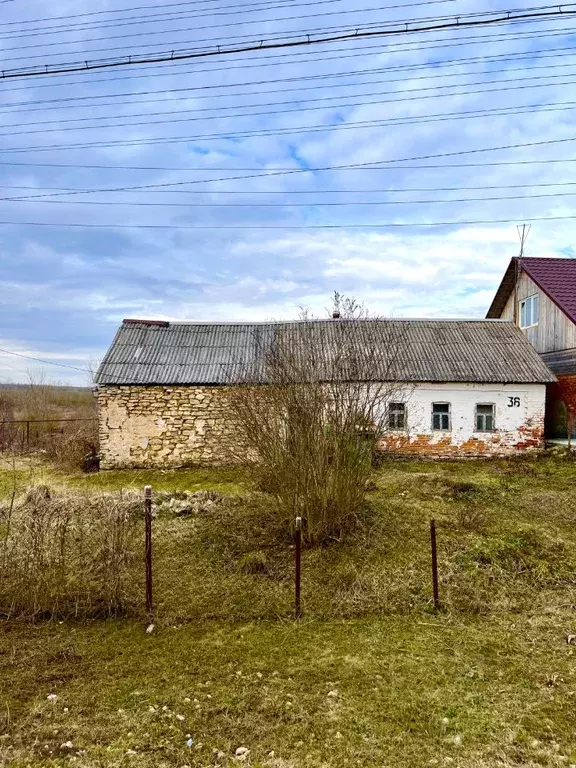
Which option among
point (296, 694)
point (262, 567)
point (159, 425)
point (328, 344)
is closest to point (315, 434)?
point (262, 567)

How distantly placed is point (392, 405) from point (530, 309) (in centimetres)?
801

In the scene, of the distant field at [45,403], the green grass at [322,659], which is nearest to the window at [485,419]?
the green grass at [322,659]

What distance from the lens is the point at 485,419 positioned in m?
15.7

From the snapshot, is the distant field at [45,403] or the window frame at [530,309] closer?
the window frame at [530,309]

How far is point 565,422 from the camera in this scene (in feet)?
55.4

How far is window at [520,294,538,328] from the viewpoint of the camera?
18922mm

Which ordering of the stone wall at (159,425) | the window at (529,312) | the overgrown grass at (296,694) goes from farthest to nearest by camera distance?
the window at (529,312) < the stone wall at (159,425) < the overgrown grass at (296,694)

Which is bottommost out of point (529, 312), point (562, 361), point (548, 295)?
point (562, 361)

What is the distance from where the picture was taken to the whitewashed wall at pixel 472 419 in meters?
15.5

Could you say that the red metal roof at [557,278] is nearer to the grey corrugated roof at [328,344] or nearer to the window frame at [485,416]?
the grey corrugated roof at [328,344]

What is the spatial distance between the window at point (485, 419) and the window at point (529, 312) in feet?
17.2

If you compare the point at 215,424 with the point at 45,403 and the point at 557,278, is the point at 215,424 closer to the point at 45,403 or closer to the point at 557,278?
the point at 557,278

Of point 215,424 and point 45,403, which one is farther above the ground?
point 45,403

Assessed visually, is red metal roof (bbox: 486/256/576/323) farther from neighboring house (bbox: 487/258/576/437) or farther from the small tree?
the small tree
